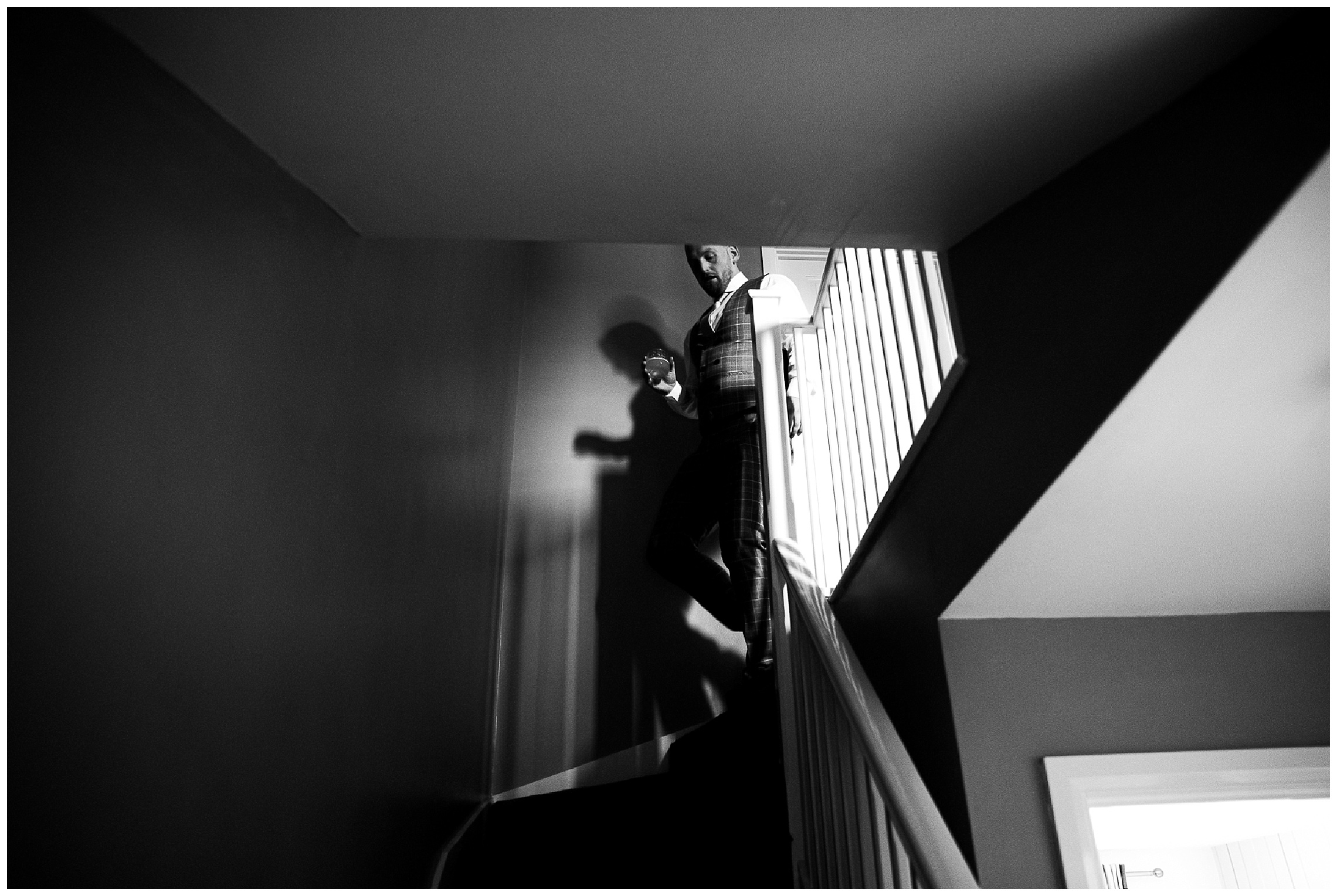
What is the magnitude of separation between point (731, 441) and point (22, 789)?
92.9 inches

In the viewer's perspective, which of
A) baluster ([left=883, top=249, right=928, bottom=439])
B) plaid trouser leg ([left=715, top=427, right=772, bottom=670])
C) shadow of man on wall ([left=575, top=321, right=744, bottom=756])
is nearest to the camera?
baluster ([left=883, top=249, right=928, bottom=439])

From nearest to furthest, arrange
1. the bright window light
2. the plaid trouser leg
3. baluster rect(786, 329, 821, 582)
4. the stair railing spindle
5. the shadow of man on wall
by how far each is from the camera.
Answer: the bright window light → the stair railing spindle → baluster rect(786, 329, 821, 582) → the plaid trouser leg → the shadow of man on wall

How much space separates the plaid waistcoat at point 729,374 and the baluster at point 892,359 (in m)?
0.94

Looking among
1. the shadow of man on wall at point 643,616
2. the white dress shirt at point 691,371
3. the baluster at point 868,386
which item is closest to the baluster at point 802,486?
the baluster at point 868,386

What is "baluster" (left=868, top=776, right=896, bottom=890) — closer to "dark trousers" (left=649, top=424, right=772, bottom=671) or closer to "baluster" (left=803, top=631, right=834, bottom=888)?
"baluster" (left=803, top=631, right=834, bottom=888)

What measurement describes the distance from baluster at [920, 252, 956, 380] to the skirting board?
181 cm

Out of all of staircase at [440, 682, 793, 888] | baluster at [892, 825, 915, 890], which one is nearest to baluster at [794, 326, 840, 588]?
staircase at [440, 682, 793, 888]

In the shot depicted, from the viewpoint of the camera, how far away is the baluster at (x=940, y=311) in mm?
1722

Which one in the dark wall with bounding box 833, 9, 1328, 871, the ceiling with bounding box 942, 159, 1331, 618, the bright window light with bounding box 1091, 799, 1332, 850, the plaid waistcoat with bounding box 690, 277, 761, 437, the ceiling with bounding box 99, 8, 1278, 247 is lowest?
the bright window light with bounding box 1091, 799, 1332, 850

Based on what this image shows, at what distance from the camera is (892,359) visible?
2025mm

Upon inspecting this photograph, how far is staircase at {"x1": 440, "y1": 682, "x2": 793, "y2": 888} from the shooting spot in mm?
2145

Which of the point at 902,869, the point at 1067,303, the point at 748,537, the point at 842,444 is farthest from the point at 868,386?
the point at 902,869

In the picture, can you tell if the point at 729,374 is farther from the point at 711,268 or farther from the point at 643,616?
the point at 643,616

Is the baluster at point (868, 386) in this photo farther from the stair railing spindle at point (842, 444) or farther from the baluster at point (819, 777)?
the baluster at point (819, 777)
